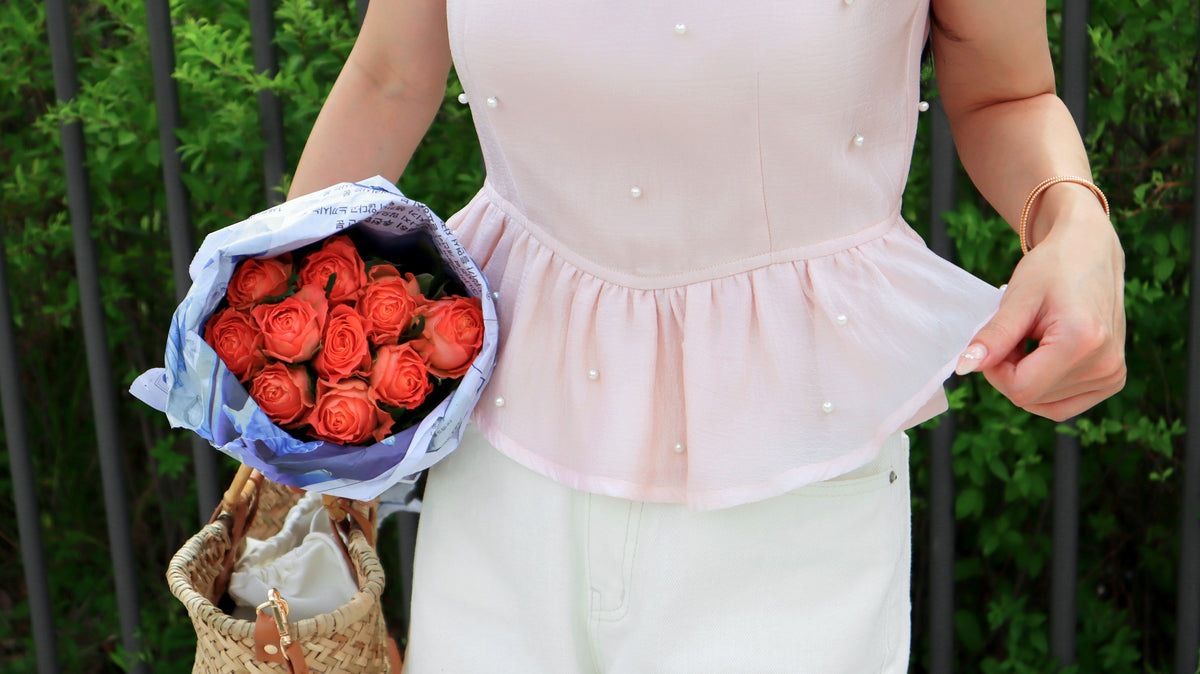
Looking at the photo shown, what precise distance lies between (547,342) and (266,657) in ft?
1.35

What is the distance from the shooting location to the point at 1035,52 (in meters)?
0.89

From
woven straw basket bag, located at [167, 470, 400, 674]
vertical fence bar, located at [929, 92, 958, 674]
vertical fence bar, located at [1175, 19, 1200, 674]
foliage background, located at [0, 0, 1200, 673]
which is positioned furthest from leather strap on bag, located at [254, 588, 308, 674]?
vertical fence bar, located at [1175, 19, 1200, 674]

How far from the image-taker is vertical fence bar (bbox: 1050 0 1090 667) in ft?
5.33

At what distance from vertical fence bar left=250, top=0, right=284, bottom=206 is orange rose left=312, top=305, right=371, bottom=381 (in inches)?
42.9

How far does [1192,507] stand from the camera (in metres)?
1.76

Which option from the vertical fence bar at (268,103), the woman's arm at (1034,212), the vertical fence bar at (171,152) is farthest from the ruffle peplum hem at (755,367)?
the vertical fence bar at (171,152)

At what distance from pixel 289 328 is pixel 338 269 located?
7 cm

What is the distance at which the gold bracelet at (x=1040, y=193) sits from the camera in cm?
83

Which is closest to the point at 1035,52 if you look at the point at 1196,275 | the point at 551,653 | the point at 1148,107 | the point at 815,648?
the point at 815,648

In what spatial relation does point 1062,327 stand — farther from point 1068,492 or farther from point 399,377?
point 1068,492

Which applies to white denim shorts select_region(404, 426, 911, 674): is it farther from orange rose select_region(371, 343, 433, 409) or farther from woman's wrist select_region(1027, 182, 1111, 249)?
woman's wrist select_region(1027, 182, 1111, 249)

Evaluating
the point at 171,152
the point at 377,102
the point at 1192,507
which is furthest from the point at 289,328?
the point at 1192,507

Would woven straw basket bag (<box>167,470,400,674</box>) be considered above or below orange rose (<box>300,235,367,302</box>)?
below

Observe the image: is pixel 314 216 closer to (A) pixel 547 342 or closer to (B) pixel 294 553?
(A) pixel 547 342
